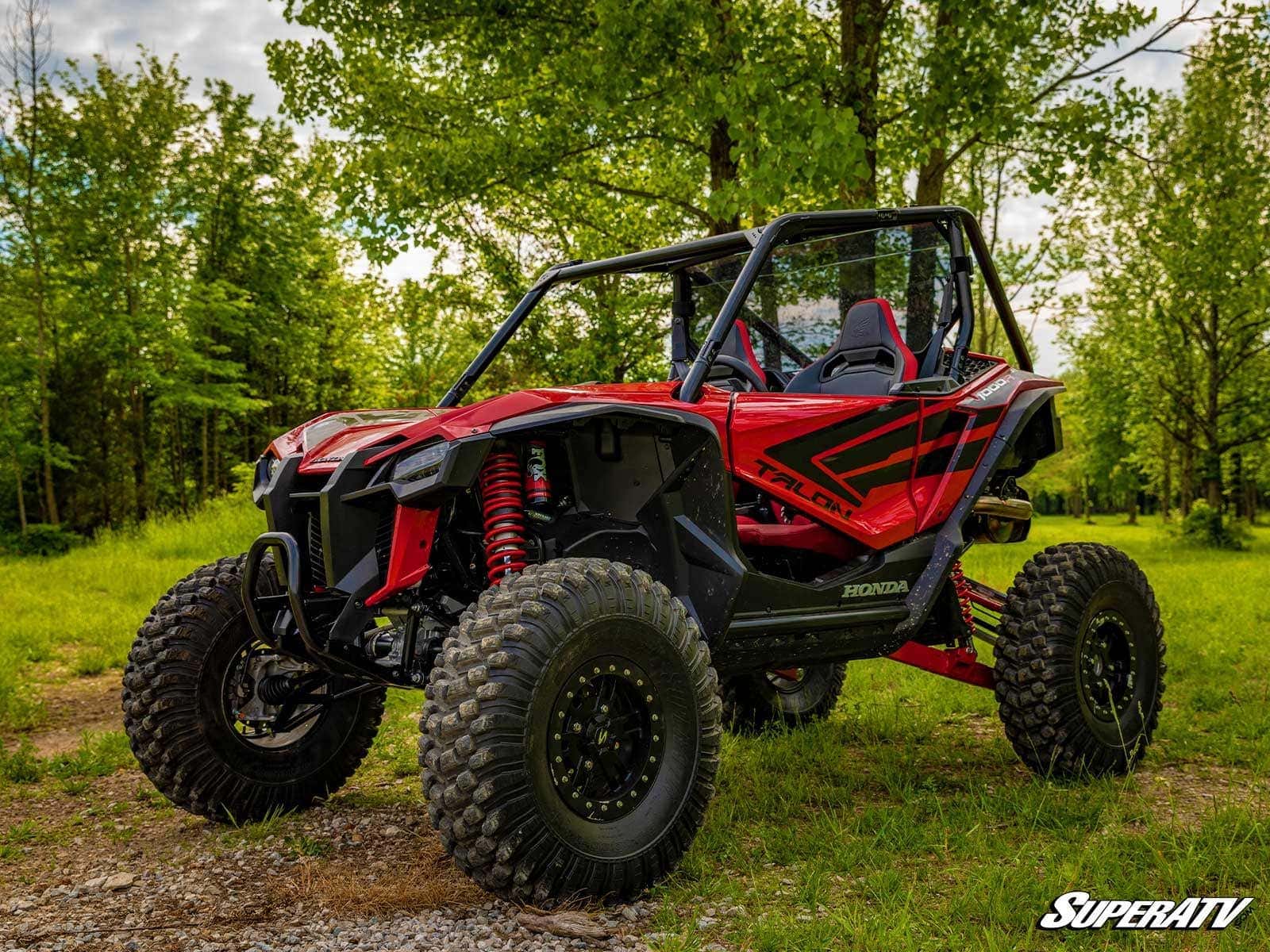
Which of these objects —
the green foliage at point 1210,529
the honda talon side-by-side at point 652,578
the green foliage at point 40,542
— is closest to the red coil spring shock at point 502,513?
the honda talon side-by-side at point 652,578

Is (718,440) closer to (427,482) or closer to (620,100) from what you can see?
(427,482)

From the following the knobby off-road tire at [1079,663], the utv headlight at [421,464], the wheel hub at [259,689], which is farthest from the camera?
the knobby off-road tire at [1079,663]

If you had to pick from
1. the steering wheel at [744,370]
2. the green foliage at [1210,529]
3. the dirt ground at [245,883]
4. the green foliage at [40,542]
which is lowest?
the green foliage at [1210,529]

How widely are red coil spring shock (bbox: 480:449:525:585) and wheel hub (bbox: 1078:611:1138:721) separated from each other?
2.77 metres

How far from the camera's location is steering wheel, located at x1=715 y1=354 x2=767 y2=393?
502cm

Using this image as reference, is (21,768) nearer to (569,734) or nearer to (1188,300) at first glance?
(569,734)

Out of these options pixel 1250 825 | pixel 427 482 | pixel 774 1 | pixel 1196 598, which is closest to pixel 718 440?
pixel 427 482

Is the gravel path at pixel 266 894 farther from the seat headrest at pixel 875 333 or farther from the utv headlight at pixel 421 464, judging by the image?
the seat headrest at pixel 875 333

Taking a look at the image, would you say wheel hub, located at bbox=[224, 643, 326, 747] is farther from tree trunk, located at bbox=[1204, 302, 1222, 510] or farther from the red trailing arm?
tree trunk, located at bbox=[1204, 302, 1222, 510]

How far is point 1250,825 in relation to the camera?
3.93 m

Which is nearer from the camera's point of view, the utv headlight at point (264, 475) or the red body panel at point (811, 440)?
the red body panel at point (811, 440)

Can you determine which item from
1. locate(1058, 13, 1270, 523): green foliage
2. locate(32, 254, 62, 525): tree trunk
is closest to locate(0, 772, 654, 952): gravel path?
locate(1058, 13, 1270, 523): green foliage

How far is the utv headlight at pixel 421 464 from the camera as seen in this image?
3.33 m

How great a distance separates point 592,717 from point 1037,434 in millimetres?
3031
